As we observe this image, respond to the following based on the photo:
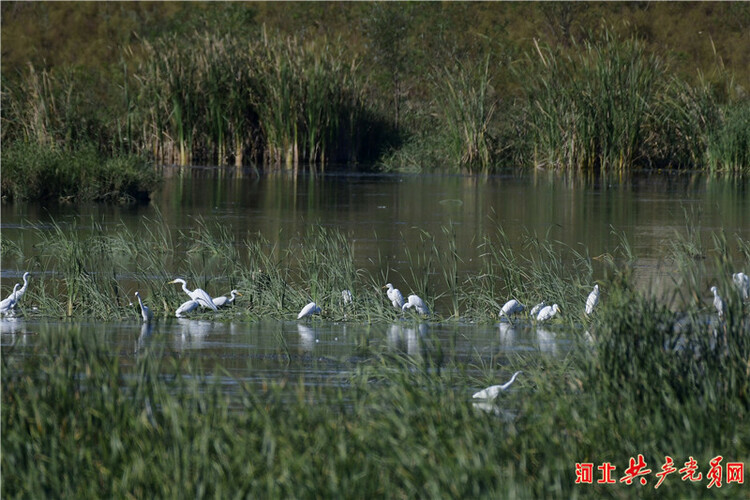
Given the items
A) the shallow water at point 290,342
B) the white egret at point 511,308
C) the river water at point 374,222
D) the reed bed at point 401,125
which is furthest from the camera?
the reed bed at point 401,125

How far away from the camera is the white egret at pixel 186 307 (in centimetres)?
784

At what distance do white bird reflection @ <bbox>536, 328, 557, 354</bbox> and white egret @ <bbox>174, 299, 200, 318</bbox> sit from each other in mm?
2228

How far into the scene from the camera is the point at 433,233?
536 inches

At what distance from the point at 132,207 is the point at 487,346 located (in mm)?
10247

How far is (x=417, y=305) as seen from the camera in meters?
7.78

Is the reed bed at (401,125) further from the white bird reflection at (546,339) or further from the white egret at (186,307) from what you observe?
the white bird reflection at (546,339)

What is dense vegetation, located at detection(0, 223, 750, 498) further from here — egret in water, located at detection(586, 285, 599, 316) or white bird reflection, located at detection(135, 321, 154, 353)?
egret in water, located at detection(586, 285, 599, 316)

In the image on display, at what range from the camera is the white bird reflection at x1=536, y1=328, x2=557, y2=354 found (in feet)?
22.1

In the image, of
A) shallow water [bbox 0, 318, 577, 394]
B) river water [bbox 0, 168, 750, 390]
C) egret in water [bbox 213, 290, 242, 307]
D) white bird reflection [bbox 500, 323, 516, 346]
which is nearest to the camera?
shallow water [bbox 0, 318, 577, 394]

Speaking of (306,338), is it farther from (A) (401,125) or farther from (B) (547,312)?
(A) (401,125)

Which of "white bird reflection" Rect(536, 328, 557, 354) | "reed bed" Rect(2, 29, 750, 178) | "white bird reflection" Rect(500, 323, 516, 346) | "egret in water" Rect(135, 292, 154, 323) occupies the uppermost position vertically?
"reed bed" Rect(2, 29, 750, 178)

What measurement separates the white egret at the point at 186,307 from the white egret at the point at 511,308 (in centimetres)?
199

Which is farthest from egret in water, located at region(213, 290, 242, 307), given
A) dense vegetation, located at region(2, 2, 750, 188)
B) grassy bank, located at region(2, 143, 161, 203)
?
dense vegetation, located at region(2, 2, 750, 188)

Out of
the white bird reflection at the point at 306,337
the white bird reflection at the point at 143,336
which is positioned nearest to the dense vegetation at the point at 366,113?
the white bird reflection at the point at 143,336
